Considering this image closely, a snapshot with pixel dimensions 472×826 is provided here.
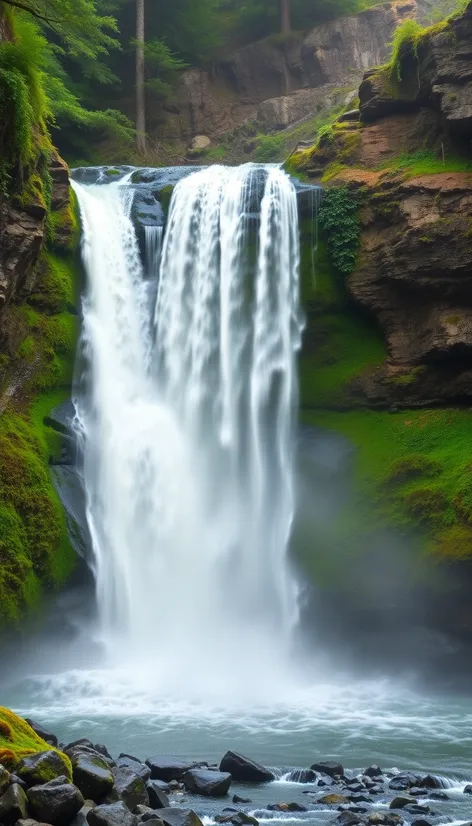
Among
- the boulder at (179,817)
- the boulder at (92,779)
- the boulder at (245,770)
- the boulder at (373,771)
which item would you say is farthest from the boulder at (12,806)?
the boulder at (373,771)

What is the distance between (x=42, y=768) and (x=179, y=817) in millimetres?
1223

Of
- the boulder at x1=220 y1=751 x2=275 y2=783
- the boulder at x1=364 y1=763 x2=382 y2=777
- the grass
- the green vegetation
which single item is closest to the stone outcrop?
the grass

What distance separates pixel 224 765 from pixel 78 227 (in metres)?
Result: 14.7

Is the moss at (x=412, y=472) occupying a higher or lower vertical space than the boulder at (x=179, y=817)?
higher

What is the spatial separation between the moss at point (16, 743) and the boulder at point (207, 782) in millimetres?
1700

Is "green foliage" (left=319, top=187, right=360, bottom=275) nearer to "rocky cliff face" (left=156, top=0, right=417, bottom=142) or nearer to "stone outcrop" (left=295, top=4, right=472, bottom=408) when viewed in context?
"stone outcrop" (left=295, top=4, right=472, bottom=408)

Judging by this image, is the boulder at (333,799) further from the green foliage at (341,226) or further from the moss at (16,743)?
the green foliage at (341,226)

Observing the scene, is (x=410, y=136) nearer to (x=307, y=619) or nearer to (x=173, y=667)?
(x=307, y=619)

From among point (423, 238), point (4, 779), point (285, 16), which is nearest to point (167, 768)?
point (4, 779)

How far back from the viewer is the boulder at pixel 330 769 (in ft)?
28.4

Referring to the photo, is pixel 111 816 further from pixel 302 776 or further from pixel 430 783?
pixel 430 783

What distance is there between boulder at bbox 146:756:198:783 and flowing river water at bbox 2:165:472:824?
0.91 metres

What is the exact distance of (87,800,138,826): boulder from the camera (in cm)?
574

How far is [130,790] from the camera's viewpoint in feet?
22.2
